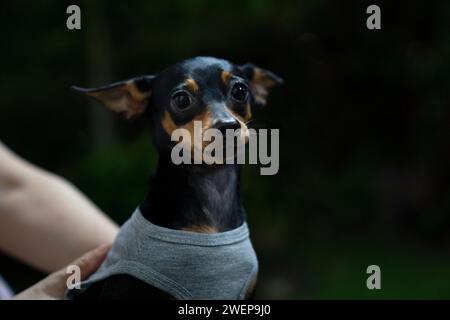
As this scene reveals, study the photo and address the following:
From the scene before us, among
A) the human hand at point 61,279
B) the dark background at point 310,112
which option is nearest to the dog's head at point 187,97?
the human hand at point 61,279

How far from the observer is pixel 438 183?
564 centimetres

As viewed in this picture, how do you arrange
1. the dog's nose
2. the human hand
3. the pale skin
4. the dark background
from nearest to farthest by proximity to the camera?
the dog's nose < the human hand < the pale skin < the dark background

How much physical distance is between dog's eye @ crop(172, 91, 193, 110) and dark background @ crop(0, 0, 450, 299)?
10.2 ft

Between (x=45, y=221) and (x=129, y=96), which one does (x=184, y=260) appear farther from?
(x=45, y=221)

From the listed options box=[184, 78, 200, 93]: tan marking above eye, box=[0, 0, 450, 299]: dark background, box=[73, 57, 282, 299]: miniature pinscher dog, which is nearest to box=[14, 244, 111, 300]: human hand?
box=[73, 57, 282, 299]: miniature pinscher dog

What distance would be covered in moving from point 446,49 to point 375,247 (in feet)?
5.37

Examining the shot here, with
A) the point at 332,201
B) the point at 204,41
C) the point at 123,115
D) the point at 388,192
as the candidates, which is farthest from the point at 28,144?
the point at 123,115

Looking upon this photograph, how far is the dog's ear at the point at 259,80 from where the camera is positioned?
43.6 inches

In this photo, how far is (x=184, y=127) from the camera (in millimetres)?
957

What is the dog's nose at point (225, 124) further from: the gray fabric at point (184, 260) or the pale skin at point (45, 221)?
the pale skin at point (45, 221)

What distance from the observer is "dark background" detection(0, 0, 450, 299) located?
4688 millimetres

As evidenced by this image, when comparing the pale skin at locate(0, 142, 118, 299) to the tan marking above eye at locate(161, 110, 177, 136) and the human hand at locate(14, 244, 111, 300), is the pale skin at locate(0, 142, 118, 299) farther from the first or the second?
the tan marking above eye at locate(161, 110, 177, 136)

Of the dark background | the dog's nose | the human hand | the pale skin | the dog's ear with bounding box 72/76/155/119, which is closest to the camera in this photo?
the dog's nose
